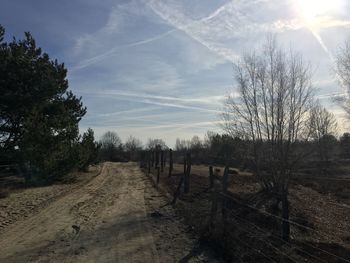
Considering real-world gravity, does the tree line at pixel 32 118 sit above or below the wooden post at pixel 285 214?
above

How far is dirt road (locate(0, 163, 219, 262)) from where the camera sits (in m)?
8.56

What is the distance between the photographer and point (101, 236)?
1062cm

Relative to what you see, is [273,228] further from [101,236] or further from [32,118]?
[32,118]

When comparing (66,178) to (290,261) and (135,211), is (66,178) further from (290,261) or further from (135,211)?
(290,261)

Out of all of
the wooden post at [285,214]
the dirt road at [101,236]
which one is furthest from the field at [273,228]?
the dirt road at [101,236]

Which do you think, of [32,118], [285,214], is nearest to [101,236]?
[285,214]

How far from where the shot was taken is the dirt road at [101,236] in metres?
8.56

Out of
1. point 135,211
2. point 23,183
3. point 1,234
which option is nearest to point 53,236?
point 1,234

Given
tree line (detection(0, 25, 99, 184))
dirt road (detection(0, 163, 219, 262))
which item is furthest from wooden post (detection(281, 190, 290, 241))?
tree line (detection(0, 25, 99, 184))

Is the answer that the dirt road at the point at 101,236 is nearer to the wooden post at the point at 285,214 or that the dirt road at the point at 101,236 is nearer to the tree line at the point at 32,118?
the wooden post at the point at 285,214

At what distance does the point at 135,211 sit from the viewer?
50.2 ft

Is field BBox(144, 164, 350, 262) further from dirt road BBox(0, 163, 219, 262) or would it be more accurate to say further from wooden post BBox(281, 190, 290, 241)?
dirt road BBox(0, 163, 219, 262)

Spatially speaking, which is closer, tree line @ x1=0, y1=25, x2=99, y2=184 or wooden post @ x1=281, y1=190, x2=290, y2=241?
wooden post @ x1=281, y1=190, x2=290, y2=241

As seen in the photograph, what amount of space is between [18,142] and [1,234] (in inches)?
676
